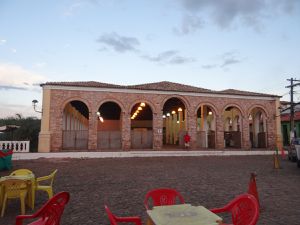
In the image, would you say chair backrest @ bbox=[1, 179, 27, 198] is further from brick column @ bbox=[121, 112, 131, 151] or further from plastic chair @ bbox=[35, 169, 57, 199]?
brick column @ bbox=[121, 112, 131, 151]

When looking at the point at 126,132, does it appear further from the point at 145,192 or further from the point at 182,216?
the point at 182,216

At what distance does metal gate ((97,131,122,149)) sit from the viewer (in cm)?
1969

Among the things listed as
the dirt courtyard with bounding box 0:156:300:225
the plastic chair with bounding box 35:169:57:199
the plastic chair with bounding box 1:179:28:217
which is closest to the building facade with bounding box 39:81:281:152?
the dirt courtyard with bounding box 0:156:300:225

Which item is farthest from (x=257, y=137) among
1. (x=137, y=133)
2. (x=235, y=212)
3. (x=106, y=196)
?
(x=235, y=212)

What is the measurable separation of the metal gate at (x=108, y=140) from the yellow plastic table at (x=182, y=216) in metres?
17.1

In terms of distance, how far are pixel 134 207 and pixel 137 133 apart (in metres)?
15.1

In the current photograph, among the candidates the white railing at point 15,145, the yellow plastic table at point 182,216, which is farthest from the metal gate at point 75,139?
the yellow plastic table at point 182,216

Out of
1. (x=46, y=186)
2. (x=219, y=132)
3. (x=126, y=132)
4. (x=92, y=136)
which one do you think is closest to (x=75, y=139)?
(x=92, y=136)

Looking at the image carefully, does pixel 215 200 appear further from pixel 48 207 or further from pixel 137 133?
pixel 137 133

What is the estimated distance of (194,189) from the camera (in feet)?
25.0

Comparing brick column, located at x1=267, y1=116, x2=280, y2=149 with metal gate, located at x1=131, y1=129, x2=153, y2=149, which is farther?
brick column, located at x1=267, y1=116, x2=280, y2=149

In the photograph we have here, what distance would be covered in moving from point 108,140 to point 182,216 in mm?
17464

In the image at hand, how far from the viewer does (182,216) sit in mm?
2729

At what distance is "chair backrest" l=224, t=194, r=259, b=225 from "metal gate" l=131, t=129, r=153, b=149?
17.6 metres
